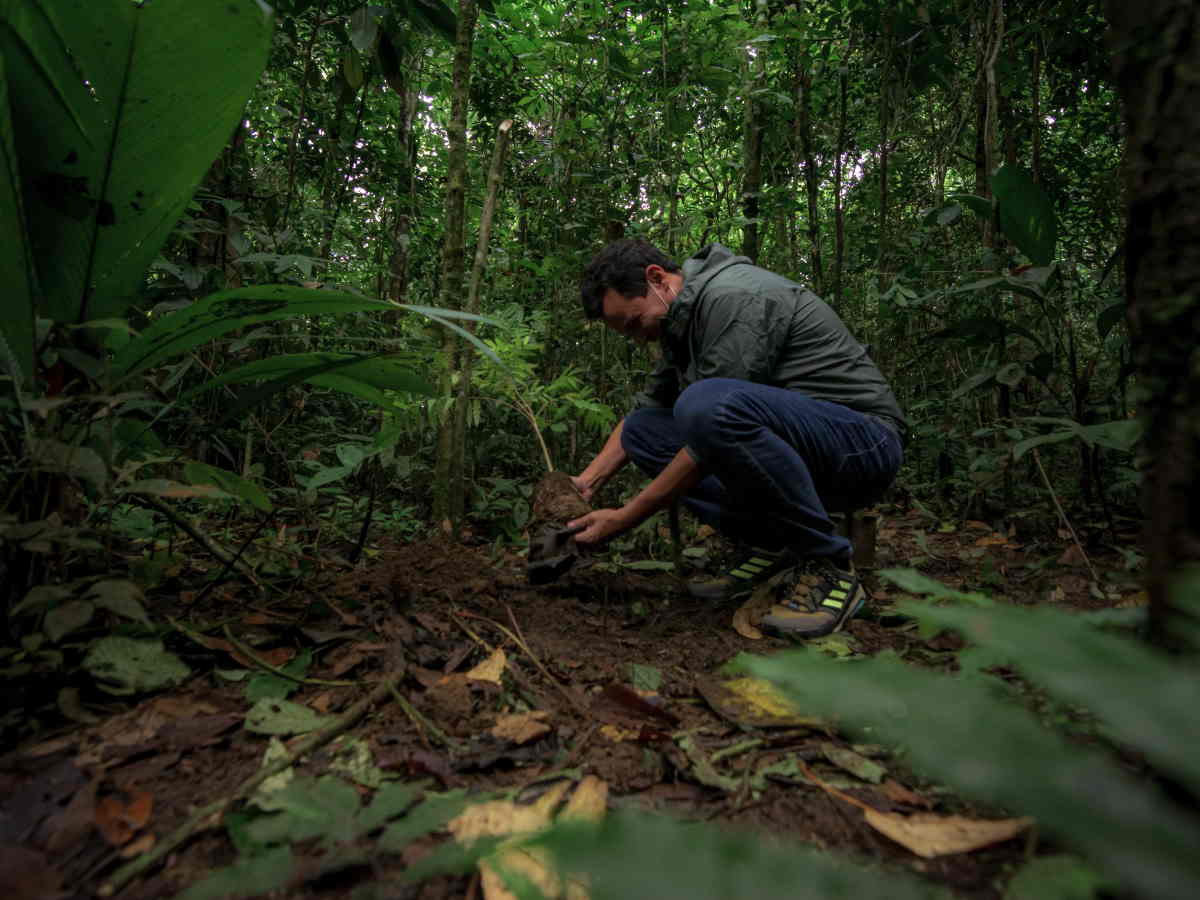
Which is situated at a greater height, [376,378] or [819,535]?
[376,378]

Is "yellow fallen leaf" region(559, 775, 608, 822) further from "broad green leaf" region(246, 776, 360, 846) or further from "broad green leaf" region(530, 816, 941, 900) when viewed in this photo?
"broad green leaf" region(530, 816, 941, 900)

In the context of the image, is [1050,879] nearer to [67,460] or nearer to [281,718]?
[281,718]

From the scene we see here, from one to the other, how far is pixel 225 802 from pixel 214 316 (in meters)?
0.91

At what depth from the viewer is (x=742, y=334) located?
2.28 meters

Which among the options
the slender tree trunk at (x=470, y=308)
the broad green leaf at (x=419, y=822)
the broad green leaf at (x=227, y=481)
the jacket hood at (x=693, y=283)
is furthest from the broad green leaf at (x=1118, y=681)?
the jacket hood at (x=693, y=283)

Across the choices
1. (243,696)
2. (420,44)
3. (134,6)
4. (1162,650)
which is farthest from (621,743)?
(420,44)

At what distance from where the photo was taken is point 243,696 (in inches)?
47.6

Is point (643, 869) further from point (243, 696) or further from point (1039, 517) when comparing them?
point (1039, 517)

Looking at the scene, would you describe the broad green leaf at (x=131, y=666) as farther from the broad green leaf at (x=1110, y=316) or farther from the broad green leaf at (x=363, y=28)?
the broad green leaf at (x=1110, y=316)

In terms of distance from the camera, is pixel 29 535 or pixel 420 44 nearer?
pixel 29 535

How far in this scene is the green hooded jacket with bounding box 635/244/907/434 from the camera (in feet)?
7.51

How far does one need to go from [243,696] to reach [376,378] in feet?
2.54

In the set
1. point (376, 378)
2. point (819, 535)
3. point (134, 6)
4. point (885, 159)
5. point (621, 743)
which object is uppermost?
point (885, 159)

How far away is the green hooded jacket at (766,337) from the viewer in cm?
229
